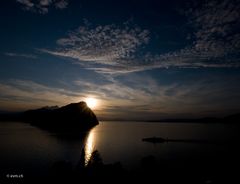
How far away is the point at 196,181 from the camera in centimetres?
3778

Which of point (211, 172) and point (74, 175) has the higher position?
point (74, 175)

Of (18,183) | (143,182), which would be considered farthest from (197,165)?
(18,183)

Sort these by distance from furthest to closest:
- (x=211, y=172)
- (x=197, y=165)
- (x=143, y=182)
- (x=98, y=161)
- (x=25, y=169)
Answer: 1. (x=197, y=165)
2. (x=25, y=169)
3. (x=211, y=172)
4. (x=98, y=161)
5. (x=143, y=182)

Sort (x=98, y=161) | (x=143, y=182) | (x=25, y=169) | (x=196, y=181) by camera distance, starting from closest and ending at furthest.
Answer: (x=143, y=182) < (x=196, y=181) < (x=98, y=161) < (x=25, y=169)

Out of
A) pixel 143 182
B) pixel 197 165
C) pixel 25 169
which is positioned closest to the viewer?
pixel 143 182

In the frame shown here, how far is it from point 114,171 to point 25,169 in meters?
33.1

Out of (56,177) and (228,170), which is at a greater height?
(56,177)

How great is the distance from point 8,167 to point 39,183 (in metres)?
27.8

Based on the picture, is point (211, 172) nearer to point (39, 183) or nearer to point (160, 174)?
point (160, 174)

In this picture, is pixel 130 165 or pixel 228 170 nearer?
pixel 228 170

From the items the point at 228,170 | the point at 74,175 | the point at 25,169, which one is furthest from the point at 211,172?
the point at 25,169

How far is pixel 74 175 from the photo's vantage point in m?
36.3

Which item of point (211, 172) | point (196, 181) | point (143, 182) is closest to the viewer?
point (143, 182)

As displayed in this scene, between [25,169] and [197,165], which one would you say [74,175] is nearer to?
[25,169]
